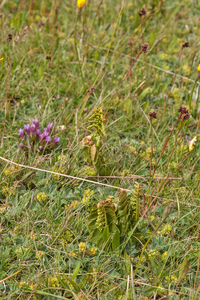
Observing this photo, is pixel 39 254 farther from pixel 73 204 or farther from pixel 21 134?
pixel 21 134

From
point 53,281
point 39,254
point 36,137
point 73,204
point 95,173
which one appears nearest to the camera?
point 53,281

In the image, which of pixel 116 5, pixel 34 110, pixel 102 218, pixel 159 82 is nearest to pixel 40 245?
pixel 102 218

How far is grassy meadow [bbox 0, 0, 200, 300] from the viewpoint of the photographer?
1.78 metres

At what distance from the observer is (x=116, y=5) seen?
3873 millimetres

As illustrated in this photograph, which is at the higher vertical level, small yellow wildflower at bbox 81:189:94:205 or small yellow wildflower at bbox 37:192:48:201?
small yellow wildflower at bbox 81:189:94:205

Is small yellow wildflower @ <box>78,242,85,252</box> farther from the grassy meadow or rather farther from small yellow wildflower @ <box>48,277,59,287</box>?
small yellow wildflower @ <box>48,277,59,287</box>

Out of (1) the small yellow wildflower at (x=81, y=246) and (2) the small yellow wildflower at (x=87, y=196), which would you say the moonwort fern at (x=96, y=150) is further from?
(1) the small yellow wildflower at (x=81, y=246)

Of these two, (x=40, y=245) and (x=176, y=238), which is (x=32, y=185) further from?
(x=176, y=238)

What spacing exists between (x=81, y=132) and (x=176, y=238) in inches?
42.5

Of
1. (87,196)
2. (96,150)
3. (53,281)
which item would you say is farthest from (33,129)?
(53,281)

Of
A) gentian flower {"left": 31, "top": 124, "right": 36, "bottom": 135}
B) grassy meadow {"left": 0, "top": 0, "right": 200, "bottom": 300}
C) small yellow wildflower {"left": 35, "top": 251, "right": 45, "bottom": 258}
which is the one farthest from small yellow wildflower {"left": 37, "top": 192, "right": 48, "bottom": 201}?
gentian flower {"left": 31, "top": 124, "right": 36, "bottom": 135}

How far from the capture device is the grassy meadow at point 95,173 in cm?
178

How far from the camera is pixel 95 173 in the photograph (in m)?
2.27

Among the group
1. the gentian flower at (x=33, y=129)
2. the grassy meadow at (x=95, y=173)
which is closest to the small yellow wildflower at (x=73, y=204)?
the grassy meadow at (x=95, y=173)
